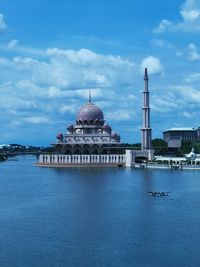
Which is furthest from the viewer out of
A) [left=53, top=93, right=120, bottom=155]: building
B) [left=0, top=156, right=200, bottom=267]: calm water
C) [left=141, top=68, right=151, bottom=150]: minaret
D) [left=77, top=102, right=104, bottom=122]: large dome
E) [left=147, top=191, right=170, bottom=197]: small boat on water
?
[left=77, top=102, right=104, bottom=122]: large dome

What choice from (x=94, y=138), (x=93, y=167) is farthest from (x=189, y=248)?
(x=94, y=138)

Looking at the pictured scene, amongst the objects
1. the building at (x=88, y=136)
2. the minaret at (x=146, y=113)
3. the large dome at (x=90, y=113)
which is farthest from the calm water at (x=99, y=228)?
the large dome at (x=90, y=113)

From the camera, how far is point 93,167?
336ft

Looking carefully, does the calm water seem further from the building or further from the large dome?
the large dome

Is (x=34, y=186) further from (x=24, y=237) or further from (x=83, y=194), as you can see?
(x=24, y=237)

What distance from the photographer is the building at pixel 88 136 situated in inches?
4267

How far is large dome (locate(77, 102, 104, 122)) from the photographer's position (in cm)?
11225

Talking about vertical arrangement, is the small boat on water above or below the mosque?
below

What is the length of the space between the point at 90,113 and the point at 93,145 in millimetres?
7211

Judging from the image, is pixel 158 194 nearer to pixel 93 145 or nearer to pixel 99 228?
pixel 99 228

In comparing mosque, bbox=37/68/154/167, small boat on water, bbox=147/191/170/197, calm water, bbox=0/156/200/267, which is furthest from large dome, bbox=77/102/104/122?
small boat on water, bbox=147/191/170/197

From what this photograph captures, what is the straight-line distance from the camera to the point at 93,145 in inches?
4259

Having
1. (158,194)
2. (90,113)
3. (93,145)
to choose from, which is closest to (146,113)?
(93,145)

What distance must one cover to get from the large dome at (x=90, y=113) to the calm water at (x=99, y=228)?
192 feet
